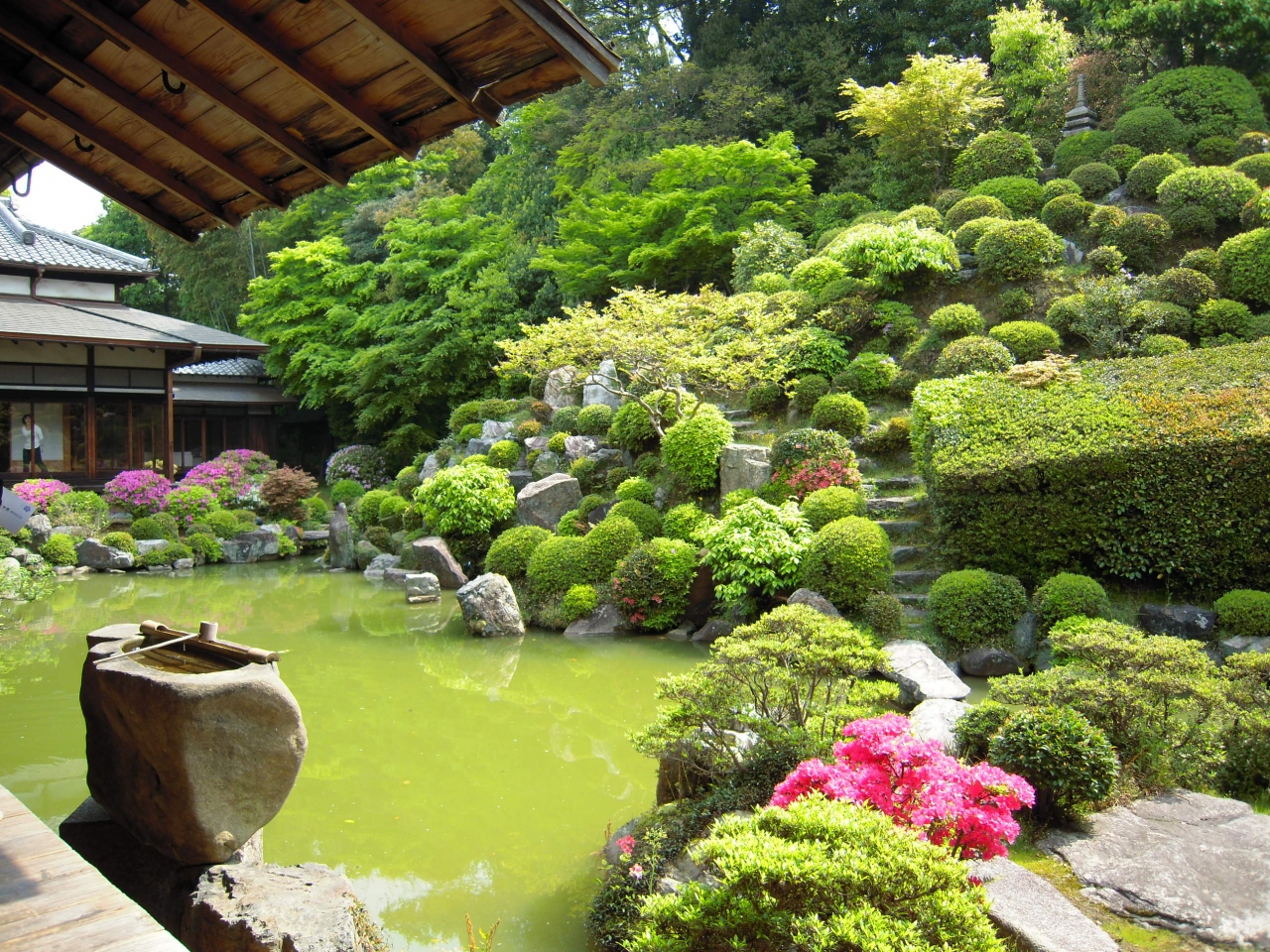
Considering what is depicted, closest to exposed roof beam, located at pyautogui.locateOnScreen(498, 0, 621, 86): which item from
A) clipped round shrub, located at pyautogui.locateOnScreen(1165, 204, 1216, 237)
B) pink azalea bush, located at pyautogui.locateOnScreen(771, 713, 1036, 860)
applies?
pink azalea bush, located at pyautogui.locateOnScreen(771, 713, 1036, 860)

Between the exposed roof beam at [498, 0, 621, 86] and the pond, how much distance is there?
3633mm

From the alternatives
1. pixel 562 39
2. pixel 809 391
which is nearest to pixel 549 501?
pixel 809 391

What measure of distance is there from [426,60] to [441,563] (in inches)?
411

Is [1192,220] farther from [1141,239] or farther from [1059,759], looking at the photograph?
[1059,759]

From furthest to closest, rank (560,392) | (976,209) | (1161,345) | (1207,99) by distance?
1. (560,392)
2. (1207,99)
3. (976,209)
4. (1161,345)

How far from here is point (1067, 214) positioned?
43.6 feet

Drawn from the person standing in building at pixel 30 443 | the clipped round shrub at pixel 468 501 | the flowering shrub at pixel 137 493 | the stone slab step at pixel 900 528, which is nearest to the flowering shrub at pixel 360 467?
the flowering shrub at pixel 137 493

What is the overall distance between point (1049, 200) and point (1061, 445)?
25.8ft

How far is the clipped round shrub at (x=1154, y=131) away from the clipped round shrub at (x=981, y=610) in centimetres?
1087

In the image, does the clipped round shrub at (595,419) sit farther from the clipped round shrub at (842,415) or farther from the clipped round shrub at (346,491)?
the clipped round shrub at (346,491)

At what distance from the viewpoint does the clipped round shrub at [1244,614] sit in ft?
22.0

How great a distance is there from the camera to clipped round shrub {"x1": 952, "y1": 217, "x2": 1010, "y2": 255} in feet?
43.7

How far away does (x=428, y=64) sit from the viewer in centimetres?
293

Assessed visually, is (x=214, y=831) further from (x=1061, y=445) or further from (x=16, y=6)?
(x=1061, y=445)
